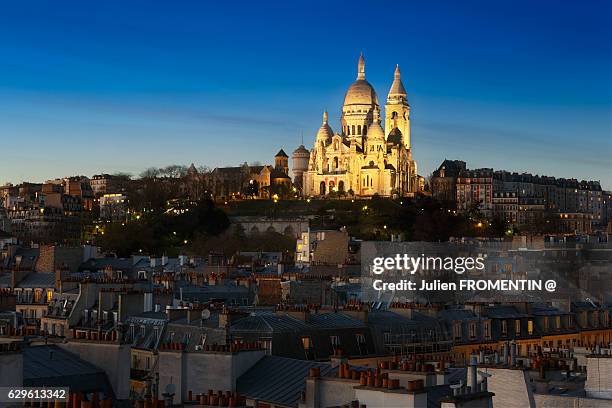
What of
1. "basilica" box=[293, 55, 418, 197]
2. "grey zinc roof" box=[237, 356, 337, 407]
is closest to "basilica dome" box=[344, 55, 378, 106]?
"basilica" box=[293, 55, 418, 197]

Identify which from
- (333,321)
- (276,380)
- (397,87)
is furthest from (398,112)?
(276,380)

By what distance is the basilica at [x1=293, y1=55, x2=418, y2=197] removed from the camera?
5787 inches

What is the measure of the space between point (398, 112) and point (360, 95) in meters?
7.09

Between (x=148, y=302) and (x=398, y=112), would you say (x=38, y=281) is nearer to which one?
(x=148, y=302)

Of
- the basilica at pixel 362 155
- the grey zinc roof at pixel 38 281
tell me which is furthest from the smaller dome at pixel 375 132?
the grey zinc roof at pixel 38 281

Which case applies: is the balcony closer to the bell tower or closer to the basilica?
the basilica

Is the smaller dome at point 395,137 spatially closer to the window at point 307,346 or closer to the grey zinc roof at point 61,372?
the window at point 307,346

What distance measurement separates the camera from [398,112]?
162000 millimetres

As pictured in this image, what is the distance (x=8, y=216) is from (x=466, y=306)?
13147cm

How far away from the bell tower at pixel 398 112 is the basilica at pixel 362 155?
0.41ft

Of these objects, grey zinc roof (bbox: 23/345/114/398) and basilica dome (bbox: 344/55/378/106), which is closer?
grey zinc roof (bbox: 23/345/114/398)

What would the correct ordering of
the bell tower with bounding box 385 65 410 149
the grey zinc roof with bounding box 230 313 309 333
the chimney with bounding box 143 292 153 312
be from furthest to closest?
the bell tower with bounding box 385 65 410 149 → the chimney with bounding box 143 292 153 312 → the grey zinc roof with bounding box 230 313 309 333

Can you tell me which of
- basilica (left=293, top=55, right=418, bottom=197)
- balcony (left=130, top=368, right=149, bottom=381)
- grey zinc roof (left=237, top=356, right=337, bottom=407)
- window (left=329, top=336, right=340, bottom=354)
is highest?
basilica (left=293, top=55, right=418, bottom=197)

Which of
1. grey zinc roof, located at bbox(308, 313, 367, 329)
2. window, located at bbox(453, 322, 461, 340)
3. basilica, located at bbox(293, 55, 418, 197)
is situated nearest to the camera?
grey zinc roof, located at bbox(308, 313, 367, 329)
